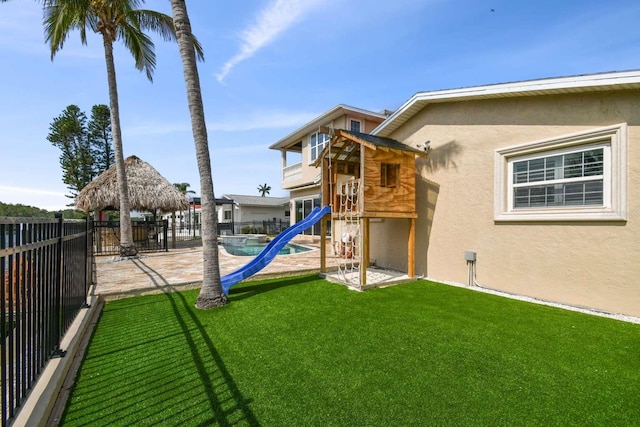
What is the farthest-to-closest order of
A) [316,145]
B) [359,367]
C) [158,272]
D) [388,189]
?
[316,145] → [158,272] → [388,189] → [359,367]

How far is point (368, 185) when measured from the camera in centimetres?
754

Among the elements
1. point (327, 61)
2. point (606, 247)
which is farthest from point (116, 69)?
point (606, 247)

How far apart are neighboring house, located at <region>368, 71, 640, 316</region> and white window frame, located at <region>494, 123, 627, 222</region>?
18 mm

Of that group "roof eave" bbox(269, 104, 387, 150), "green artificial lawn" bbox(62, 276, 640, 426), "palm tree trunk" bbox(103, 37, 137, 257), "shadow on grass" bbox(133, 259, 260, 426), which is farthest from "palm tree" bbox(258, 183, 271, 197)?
"shadow on grass" bbox(133, 259, 260, 426)

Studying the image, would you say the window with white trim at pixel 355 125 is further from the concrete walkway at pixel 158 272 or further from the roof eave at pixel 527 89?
the concrete walkway at pixel 158 272

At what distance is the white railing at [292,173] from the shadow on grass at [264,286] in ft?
41.7

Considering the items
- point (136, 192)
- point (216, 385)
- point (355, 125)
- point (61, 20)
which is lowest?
point (216, 385)

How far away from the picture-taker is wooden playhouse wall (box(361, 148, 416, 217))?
24.8ft

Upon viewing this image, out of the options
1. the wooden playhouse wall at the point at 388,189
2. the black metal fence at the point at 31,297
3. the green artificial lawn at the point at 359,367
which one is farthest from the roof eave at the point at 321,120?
the black metal fence at the point at 31,297

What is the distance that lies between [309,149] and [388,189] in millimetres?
11850

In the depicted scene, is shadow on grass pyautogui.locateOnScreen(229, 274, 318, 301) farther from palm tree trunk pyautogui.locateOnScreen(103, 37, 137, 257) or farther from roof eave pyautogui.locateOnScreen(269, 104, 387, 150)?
roof eave pyautogui.locateOnScreen(269, 104, 387, 150)

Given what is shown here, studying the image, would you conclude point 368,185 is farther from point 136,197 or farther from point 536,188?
point 136,197

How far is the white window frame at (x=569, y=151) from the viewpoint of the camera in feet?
17.4

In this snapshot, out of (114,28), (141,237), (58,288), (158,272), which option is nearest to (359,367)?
(58,288)
